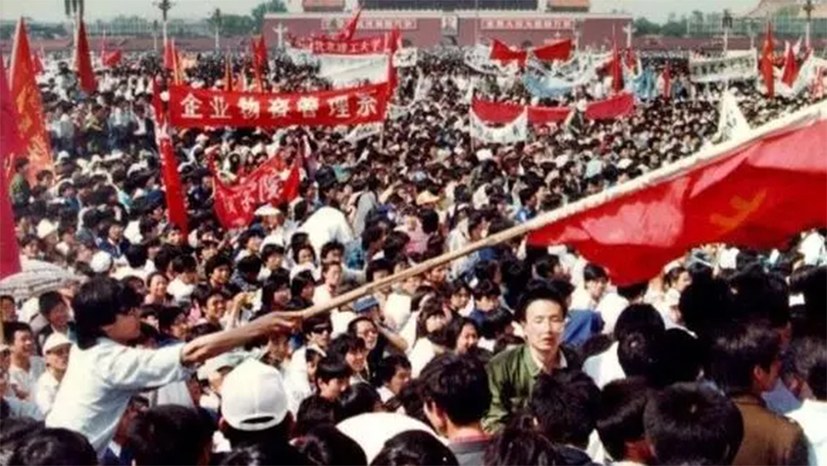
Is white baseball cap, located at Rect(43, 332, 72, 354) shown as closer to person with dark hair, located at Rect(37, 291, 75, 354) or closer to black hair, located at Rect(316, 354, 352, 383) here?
person with dark hair, located at Rect(37, 291, 75, 354)

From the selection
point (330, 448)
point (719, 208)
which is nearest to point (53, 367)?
point (330, 448)

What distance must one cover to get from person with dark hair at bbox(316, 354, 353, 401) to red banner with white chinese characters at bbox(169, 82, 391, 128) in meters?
6.56

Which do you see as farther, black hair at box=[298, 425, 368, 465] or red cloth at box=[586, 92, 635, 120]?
red cloth at box=[586, 92, 635, 120]

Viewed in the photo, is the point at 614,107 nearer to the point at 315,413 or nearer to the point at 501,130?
the point at 501,130

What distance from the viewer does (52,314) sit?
5781 mm

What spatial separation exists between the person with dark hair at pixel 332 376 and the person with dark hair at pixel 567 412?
1.03m

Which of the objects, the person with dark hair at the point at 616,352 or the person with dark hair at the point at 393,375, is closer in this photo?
the person with dark hair at the point at 616,352

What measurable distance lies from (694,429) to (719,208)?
970mm

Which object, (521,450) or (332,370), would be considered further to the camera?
(332,370)

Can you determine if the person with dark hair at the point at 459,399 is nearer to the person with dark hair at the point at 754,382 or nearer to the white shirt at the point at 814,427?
the person with dark hair at the point at 754,382

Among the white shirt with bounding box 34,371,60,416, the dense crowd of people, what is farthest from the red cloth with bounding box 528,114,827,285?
the white shirt with bounding box 34,371,60,416

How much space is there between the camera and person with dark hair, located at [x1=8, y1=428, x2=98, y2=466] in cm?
306

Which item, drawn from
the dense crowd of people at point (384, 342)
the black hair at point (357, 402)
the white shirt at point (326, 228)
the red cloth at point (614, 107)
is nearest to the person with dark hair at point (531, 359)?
the dense crowd of people at point (384, 342)

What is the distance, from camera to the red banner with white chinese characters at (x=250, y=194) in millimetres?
9516
